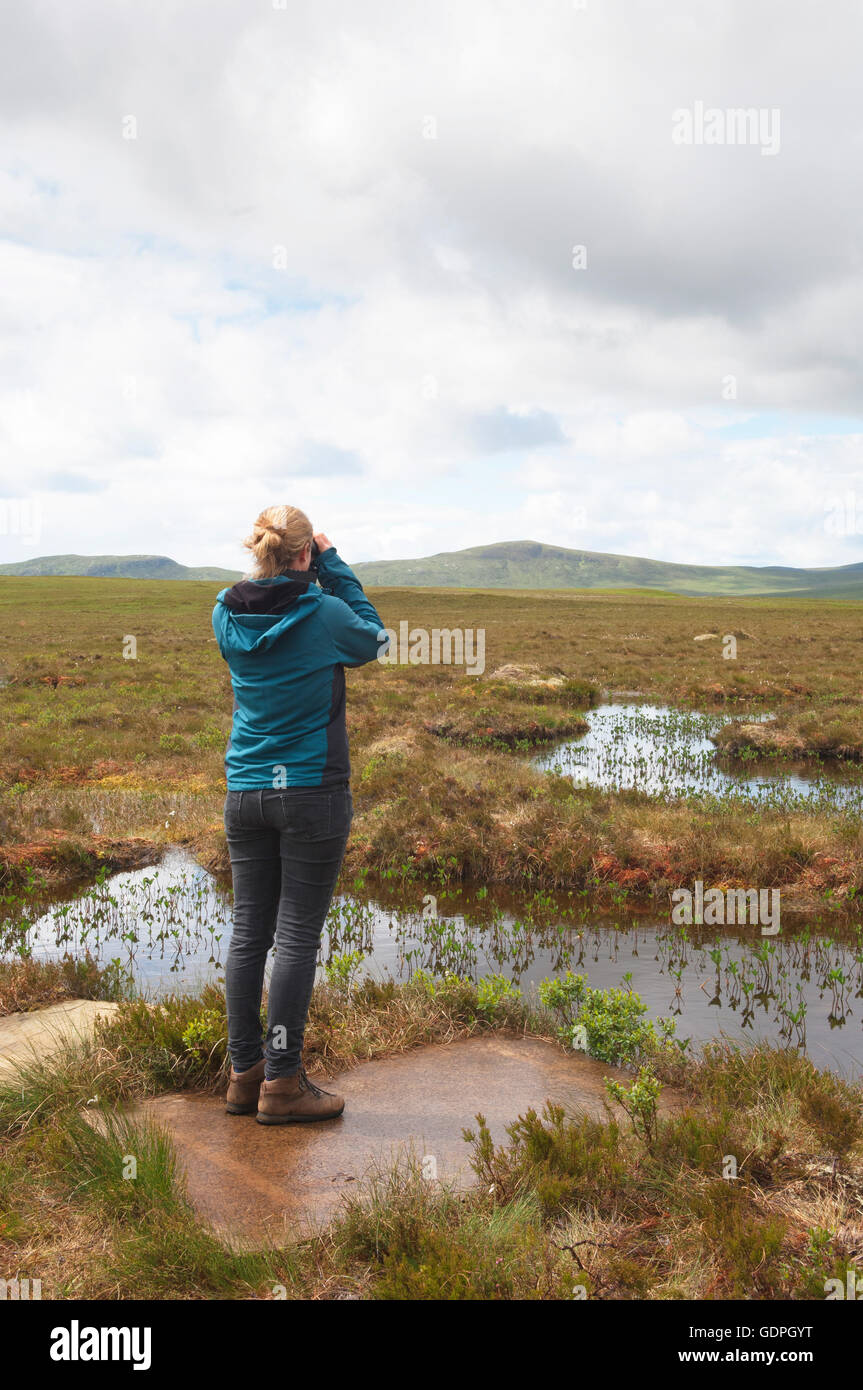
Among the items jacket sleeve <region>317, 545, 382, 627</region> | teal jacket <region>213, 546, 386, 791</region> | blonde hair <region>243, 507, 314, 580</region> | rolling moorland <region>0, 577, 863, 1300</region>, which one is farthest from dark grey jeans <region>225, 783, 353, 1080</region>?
blonde hair <region>243, 507, 314, 580</region>

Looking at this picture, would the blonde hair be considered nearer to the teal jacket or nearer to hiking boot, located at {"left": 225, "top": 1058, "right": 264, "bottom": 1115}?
the teal jacket

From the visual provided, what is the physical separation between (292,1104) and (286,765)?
74.7 inches

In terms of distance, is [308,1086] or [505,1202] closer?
[505,1202]

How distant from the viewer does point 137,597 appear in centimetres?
9350

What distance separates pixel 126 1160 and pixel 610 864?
7815mm

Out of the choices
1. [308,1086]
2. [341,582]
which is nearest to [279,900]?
[308,1086]

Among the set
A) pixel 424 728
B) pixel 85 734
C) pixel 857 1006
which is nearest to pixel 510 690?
pixel 424 728

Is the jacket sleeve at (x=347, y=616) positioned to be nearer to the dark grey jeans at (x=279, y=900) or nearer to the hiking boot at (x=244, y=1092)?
the dark grey jeans at (x=279, y=900)

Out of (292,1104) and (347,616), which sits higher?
(347,616)

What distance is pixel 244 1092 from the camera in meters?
4.73

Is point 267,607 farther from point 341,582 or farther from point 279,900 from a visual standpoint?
point 279,900

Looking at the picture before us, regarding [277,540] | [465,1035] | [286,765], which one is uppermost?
[277,540]

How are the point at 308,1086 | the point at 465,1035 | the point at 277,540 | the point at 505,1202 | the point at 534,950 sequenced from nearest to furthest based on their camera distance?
the point at 505,1202 → the point at 277,540 → the point at 308,1086 → the point at 465,1035 → the point at 534,950
